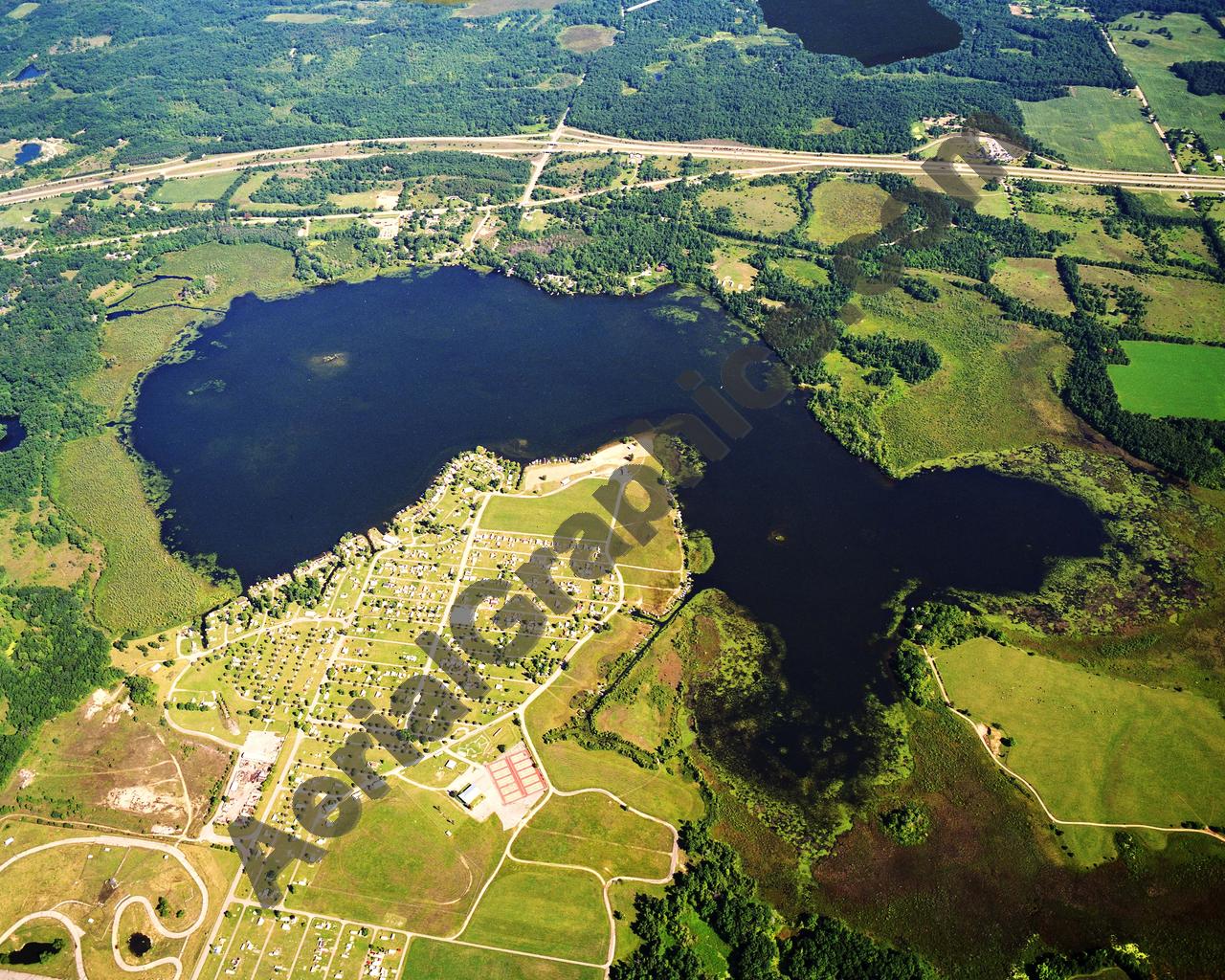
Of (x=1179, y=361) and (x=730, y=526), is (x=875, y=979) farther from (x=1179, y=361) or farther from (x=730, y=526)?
(x=1179, y=361)

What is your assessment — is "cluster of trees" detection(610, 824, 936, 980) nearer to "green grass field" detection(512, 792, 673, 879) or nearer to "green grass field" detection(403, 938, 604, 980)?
"green grass field" detection(512, 792, 673, 879)

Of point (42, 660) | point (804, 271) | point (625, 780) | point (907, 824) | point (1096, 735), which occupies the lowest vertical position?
point (42, 660)

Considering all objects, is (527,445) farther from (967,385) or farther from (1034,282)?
(1034,282)

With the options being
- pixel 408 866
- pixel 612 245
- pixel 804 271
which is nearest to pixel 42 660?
pixel 408 866

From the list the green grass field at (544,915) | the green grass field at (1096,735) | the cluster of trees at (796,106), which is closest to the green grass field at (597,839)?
the green grass field at (544,915)

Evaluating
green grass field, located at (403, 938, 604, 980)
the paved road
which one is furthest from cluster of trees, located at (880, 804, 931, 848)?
the paved road

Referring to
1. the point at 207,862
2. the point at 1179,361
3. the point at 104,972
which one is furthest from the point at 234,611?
the point at 1179,361

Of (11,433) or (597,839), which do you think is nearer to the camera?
(597,839)
